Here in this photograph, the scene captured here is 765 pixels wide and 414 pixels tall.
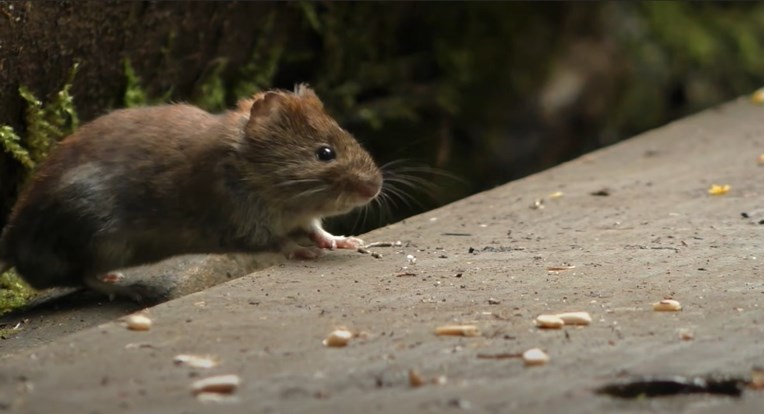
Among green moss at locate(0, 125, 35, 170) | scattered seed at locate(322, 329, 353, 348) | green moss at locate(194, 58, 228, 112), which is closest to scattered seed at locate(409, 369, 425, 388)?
Answer: scattered seed at locate(322, 329, 353, 348)

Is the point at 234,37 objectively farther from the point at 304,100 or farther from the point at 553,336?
the point at 553,336

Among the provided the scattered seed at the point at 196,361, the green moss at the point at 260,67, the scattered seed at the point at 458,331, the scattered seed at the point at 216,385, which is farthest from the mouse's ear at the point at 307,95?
the scattered seed at the point at 216,385

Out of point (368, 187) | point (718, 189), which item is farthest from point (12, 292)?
point (718, 189)

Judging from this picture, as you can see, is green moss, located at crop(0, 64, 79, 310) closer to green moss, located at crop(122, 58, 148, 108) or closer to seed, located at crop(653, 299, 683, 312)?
green moss, located at crop(122, 58, 148, 108)

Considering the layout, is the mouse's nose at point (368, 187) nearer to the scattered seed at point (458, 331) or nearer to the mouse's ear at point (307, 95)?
the mouse's ear at point (307, 95)

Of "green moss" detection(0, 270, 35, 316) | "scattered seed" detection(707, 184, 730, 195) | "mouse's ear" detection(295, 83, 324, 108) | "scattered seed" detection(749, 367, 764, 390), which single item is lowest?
"green moss" detection(0, 270, 35, 316)

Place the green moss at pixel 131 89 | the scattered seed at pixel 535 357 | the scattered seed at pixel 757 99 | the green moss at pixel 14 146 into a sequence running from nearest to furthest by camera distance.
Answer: the scattered seed at pixel 535 357
the green moss at pixel 14 146
the green moss at pixel 131 89
the scattered seed at pixel 757 99
